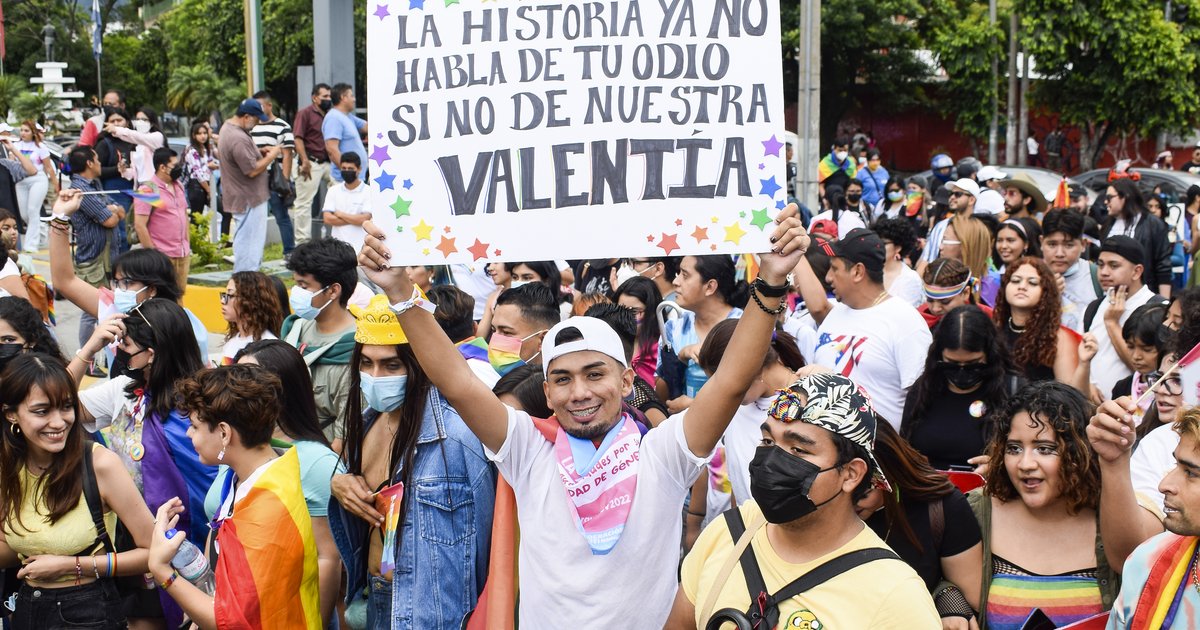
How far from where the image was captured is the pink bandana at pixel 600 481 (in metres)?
3.52

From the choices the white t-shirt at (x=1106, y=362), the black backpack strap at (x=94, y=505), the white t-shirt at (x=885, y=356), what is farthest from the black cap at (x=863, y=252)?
the black backpack strap at (x=94, y=505)

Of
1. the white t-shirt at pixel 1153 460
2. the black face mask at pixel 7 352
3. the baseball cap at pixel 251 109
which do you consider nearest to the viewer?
the white t-shirt at pixel 1153 460

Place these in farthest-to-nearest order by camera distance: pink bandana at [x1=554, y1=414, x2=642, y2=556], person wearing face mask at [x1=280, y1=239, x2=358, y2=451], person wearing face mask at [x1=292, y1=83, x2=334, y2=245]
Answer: person wearing face mask at [x1=292, y1=83, x2=334, y2=245]
person wearing face mask at [x1=280, y1=239, x2=358, y2=451]
pink bandana at [x1=554, y1=414, x2=642, y2=556]

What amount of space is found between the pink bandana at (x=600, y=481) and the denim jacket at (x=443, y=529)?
0.42 m

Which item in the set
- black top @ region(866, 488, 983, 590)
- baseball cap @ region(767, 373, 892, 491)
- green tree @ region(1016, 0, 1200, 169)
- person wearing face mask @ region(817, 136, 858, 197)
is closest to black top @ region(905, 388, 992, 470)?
black top @ region(866, 488, 983, 590)

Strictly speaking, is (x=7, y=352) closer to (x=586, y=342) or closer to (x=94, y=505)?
(x=94, y=505)

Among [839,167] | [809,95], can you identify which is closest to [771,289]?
[809,95]

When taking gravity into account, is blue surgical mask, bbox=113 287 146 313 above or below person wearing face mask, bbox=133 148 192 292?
below

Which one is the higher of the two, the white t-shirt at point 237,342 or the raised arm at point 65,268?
the raised arm at point 65,268

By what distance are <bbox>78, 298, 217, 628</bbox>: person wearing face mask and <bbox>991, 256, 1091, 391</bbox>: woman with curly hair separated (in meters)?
4.02

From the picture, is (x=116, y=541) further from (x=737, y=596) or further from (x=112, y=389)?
(x=737, y=596)

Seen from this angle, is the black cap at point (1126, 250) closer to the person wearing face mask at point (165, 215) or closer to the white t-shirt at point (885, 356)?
the white t-shirt at point (885, 356)

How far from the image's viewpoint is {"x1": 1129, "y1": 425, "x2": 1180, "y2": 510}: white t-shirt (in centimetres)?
412

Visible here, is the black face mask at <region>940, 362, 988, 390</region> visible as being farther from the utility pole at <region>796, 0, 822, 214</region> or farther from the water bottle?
the utility pole at <region>796, 0, 822, 214</region>
